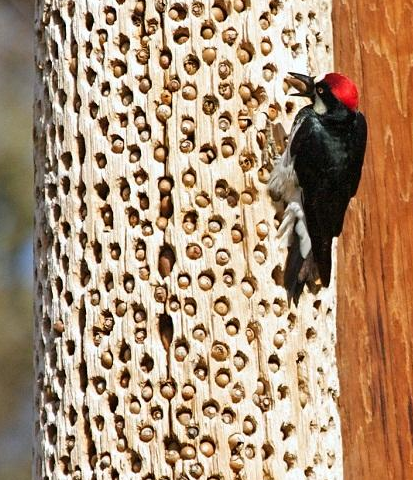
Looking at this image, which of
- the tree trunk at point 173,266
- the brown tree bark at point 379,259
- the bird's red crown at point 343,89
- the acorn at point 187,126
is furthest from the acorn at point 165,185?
the brown tree bark at point 379,259

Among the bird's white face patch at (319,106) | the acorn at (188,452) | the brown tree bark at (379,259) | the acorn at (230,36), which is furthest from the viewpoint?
the brown tree bark at (379,259)

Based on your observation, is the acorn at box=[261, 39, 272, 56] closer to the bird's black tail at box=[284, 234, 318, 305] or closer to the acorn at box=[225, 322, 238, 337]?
the bird's black tail at box=[284, 234, 318, 305]

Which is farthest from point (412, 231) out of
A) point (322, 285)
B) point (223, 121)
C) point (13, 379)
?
point (13, 379)

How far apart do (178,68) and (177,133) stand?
185mm

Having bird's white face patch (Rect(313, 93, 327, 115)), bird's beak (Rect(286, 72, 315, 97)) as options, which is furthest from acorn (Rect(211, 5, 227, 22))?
bird's white face patch (Rect(313, 93, 327, 115))

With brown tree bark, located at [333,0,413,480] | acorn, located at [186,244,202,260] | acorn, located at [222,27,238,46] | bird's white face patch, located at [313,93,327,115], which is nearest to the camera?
acorn, located at [186,244,202,260]

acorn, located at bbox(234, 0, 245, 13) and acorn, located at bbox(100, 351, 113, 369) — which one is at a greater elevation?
acorn, located at bbox(234, 0, 245, 13)

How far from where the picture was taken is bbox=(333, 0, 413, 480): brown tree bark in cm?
371

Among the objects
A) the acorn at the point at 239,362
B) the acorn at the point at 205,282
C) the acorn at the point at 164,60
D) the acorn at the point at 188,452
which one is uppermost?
the acorn at the point at 164,60

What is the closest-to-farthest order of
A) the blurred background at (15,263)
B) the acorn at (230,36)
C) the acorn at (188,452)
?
1. the acorn at (188,452)
2. the acorn at (230,36)
3. the blurred background at (15,263)

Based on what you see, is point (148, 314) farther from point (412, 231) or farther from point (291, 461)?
point (412, 231)

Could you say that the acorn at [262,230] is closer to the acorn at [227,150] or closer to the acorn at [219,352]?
the acorn at [227,150]

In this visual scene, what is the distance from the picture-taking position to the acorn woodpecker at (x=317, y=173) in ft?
10.8

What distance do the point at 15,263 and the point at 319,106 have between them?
14.6ft
